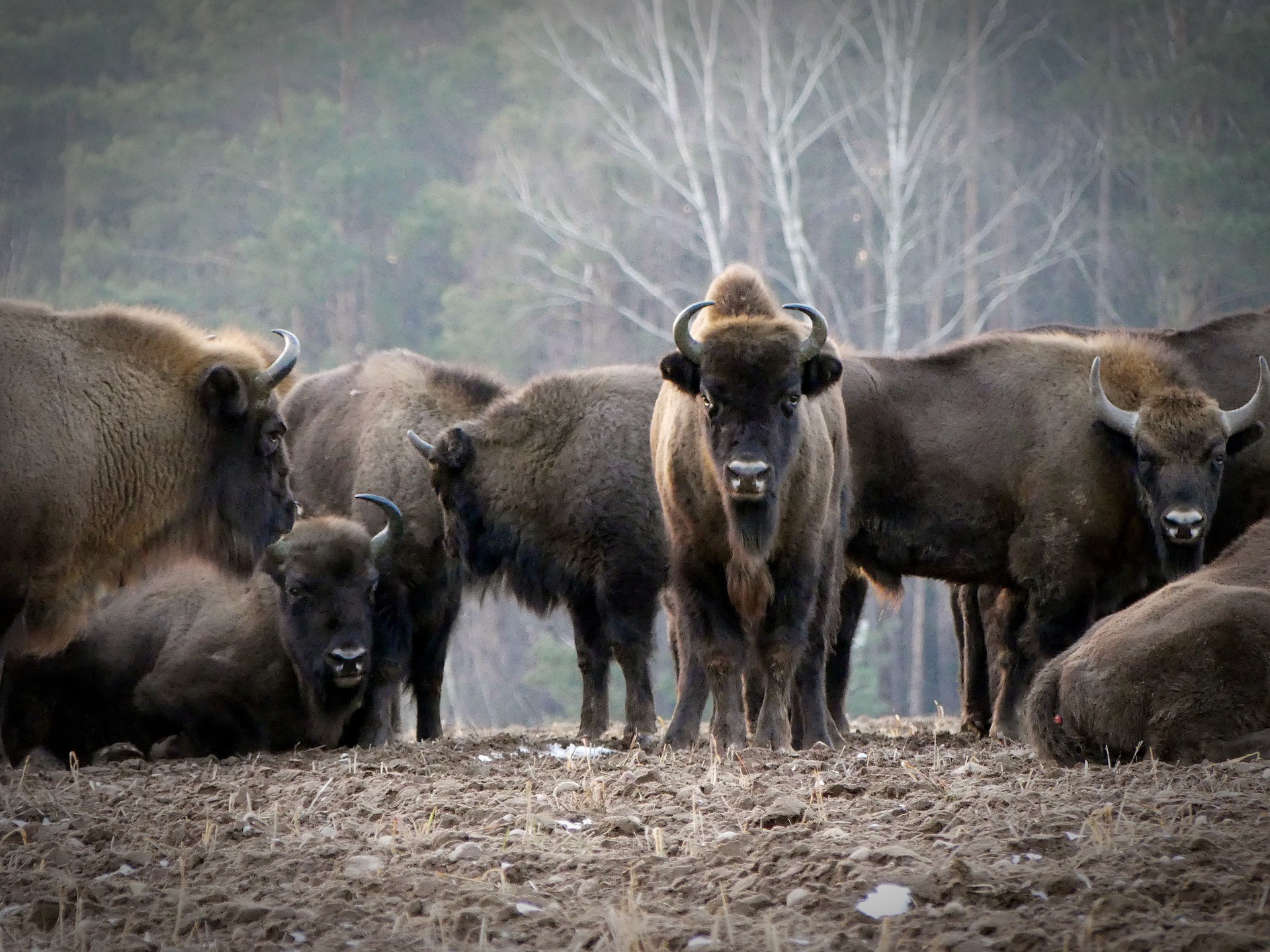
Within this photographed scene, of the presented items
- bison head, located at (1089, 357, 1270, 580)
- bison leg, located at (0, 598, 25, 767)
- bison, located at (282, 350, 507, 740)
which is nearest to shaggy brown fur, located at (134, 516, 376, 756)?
bison, located at (282, 350, 507, 740)

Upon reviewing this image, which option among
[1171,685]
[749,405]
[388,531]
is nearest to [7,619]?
[388,531]

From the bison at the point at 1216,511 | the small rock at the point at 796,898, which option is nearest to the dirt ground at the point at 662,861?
the small rock at the point at 796,898

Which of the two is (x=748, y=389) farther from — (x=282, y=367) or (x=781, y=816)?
(x=282, y=367)

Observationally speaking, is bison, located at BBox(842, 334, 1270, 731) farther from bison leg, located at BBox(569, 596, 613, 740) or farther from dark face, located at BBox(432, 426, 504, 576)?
dark face, located at BBox(432, 426, 504, 576)

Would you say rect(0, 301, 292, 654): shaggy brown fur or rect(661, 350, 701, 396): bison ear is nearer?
rect(661, 350, 701, 396): bison ear

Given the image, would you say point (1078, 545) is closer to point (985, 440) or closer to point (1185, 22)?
point (985, 440)

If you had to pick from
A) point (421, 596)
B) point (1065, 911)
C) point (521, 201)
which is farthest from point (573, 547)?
point (521, 201)

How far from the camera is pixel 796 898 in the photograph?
13.9ft

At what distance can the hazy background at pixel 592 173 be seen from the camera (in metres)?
28.7

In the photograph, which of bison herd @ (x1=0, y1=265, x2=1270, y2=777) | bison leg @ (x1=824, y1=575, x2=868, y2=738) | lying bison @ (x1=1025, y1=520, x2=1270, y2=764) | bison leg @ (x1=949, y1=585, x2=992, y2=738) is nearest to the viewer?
lying bison @ (x1=1025, y1=520, x2=1270, y2=764)

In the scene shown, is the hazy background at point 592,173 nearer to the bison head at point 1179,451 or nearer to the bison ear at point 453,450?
the bison ear at point 453,450

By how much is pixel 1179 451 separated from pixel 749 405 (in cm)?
314

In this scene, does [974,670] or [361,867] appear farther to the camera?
[974,670]

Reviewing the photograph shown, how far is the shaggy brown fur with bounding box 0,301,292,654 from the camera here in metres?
7.52
